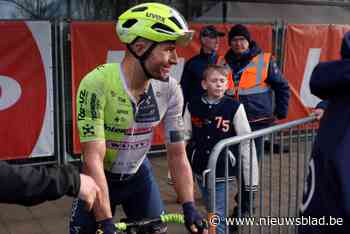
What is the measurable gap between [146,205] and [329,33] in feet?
23.4

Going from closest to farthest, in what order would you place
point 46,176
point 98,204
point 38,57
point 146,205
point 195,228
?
point 46,176
point 98,204
point 195,228
point 146,205
point 38,57

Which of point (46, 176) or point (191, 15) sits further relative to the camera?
point (191, 15)

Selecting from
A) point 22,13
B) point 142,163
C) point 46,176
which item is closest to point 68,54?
point 22,13

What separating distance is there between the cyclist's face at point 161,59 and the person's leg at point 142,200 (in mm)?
639

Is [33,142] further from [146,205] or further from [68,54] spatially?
[146,205]

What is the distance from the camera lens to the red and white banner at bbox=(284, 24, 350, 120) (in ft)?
28.9

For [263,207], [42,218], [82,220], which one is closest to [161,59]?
[82,220]

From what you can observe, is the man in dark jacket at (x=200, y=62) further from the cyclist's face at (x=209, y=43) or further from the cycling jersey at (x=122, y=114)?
the cycling jersey at (x=122, y=114)

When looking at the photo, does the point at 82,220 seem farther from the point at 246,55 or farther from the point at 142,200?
the point at 246,55

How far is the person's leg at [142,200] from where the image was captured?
2.97 meters

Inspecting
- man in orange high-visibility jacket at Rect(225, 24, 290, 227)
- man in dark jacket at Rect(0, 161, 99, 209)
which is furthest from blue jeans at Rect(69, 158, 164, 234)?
man in orange high-visibility jacket at Rect(225, 24, 290, 227)

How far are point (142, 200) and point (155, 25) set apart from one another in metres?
0.99

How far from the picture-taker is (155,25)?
2.58 m

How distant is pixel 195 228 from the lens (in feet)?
8.76
